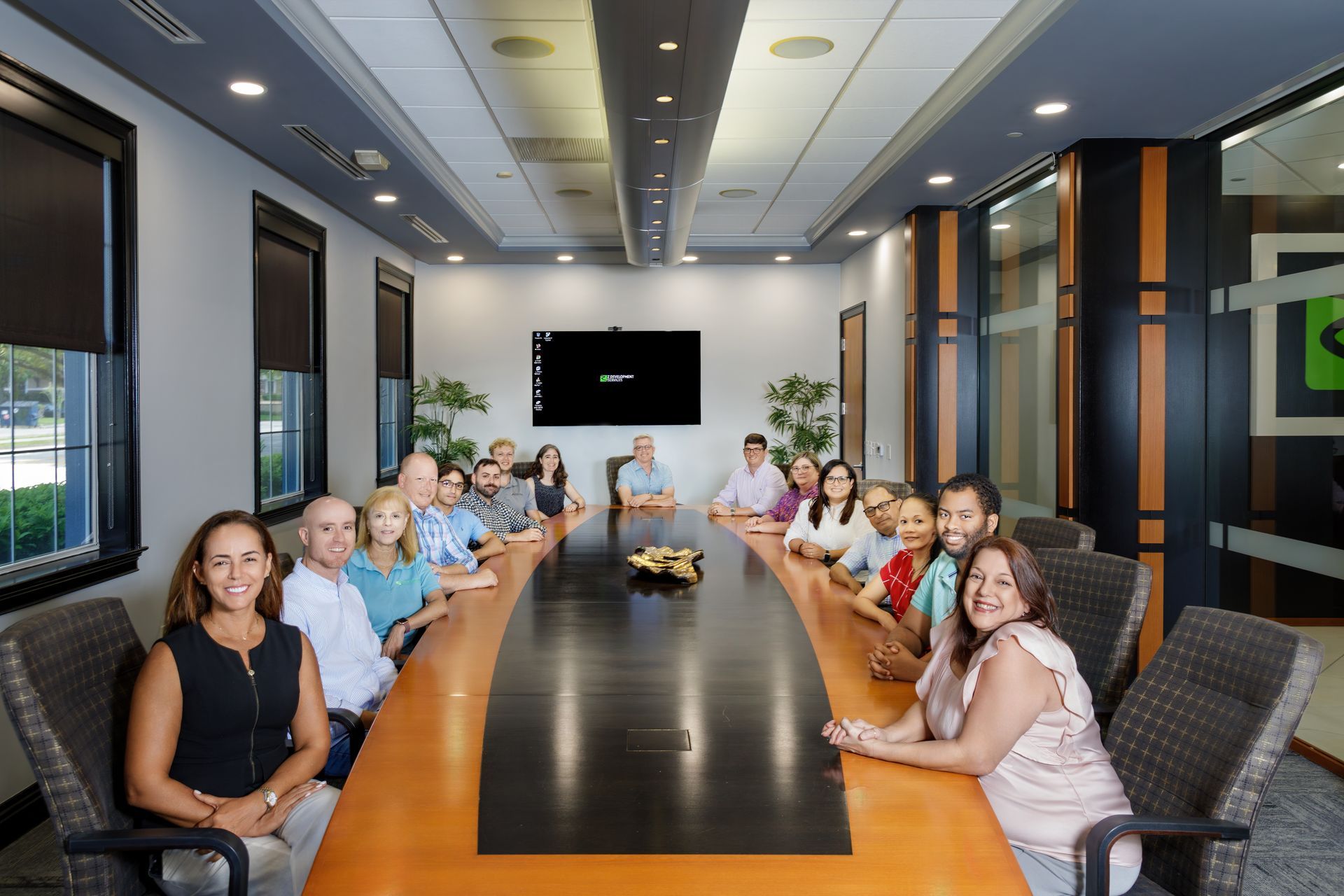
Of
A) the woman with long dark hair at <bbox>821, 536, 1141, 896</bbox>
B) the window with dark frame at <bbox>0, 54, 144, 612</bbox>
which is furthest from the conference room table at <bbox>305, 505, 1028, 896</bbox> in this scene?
the window with dark frame at <bbox>0, 54, 144, 612</bbox>

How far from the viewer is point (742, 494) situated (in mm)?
6938

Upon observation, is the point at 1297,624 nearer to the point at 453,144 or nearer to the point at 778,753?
the point at 778,753

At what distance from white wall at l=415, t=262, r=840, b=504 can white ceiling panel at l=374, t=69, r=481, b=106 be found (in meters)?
4.61

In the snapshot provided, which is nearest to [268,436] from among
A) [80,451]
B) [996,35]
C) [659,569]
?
[80,451]

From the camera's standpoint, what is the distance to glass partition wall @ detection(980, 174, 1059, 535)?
5418 mm

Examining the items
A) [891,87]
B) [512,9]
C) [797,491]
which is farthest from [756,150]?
[512,9]

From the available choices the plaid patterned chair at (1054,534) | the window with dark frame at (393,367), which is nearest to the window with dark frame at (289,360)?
the window with dark frame at (393,367)

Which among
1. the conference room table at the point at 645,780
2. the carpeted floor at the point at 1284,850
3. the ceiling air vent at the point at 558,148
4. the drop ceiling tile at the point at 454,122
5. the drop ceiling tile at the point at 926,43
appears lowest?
the carpeted floor at the point at 1284,850

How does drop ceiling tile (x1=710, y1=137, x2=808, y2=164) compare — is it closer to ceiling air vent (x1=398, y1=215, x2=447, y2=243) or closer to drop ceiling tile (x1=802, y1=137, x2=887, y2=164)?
drop ceiling tile (x1=802, y1=137, x2=887, y2=164)

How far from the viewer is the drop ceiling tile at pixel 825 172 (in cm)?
593

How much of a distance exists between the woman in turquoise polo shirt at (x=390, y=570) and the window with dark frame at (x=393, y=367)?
4.69 m

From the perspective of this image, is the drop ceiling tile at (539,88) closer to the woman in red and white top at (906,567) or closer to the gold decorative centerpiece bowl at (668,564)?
the gold decorative centerpiece bowl at (668,564)

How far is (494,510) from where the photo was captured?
5.41 metres

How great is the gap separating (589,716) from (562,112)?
12.1 feet
